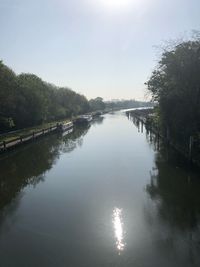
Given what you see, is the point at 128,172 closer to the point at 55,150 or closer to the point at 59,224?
the point at 59,224

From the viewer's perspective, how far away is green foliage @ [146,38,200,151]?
94.8 feet

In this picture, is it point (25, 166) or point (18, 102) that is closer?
point (25, 166)

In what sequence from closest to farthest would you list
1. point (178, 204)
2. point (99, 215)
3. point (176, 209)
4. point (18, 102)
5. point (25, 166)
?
point (99, 215) → point (176, 209) → point (178, 204) → point (25, 166) → point (18, 102)

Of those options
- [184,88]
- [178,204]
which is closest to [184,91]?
[184,88]

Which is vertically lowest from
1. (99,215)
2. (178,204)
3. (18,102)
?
(178,204)

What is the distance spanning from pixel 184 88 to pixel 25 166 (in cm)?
1488

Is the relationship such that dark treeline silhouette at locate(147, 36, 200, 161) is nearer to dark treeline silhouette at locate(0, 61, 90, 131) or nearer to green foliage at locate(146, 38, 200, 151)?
green foliage at locate(146, 38, 200, 151)

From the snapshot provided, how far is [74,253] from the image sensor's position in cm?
1198

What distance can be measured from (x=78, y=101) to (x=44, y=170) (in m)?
105

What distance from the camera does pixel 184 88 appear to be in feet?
97.0

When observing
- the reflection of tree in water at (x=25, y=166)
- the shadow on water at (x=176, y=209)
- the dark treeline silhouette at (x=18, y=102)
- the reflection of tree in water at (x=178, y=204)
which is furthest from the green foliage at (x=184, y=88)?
the dark treeline silhouette at (x=18, y=102)

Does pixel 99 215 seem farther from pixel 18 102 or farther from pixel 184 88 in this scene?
pixel 18 102

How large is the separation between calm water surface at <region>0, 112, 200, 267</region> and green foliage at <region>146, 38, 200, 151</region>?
11.8ft

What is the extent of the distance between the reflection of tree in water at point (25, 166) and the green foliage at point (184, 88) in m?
11.8
